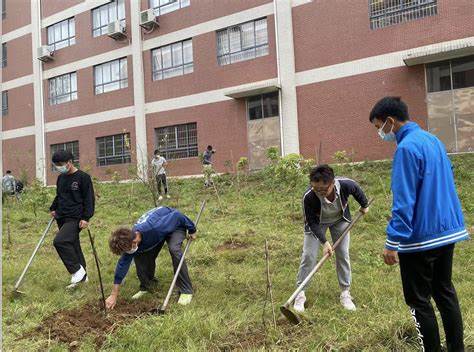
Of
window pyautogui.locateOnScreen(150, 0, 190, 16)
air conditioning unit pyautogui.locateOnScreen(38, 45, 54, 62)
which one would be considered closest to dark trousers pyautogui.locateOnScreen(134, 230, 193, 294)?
window pyautogui.locateOnScreen(150, 0, 190, 16)

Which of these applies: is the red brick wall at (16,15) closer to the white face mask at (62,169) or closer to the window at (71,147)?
the window at (71,147)

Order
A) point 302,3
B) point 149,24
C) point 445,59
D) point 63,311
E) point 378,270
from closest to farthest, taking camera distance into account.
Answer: point 63,311, point 378,270, point 445,59, point 302,3, point 149,24

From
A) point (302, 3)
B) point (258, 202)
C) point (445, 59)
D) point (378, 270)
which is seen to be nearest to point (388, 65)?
point (445, 59)

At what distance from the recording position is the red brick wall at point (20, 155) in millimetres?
21734

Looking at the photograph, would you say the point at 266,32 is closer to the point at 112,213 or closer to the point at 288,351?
the point at 112,213

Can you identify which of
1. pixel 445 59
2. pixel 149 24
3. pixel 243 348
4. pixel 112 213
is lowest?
pixel 243 348

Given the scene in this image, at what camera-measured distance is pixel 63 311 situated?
14.2 feet

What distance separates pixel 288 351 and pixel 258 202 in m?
6.75

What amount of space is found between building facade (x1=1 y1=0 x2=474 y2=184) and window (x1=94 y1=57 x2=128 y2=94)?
0.06 metres

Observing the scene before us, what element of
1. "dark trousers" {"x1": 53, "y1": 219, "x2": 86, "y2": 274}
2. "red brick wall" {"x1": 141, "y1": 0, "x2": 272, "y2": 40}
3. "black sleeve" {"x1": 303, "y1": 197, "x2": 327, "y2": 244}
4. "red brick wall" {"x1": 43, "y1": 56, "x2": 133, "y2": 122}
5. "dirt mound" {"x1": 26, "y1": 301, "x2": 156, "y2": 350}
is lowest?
"dirt mound" {"x1": 26, "y1": 301, "x2": 156, "y2": 350}

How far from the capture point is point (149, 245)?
14.9 feet

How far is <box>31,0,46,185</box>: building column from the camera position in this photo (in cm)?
2133

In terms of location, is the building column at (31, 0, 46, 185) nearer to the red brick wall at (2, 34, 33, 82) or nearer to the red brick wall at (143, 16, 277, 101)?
the red brick wall at (2, 34, 33, 82)

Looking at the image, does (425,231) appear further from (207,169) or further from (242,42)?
(242,42)
